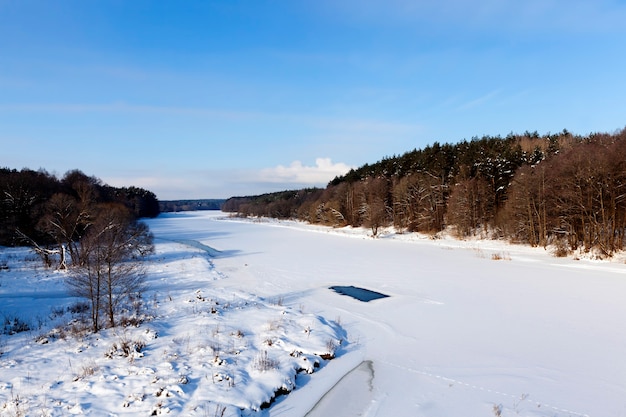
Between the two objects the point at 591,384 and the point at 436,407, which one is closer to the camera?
the point at 436,407

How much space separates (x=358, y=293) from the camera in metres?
16.4

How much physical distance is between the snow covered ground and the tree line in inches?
53.3

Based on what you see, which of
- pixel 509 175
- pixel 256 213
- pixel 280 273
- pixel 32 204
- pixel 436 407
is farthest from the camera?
pixel 256 213

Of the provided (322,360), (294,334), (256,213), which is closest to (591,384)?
(322,360)

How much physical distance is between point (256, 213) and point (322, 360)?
125m

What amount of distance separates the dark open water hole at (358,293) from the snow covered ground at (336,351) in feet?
2.17

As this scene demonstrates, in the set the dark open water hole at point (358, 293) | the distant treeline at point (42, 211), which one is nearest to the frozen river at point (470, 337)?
the dark open water hole at point (358, 293)

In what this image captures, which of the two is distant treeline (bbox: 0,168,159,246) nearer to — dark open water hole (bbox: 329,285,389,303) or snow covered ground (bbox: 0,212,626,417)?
snow covered ground (bbox: 0,212,626,417)

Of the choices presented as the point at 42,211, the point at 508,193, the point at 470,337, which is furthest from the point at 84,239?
the point at 508,193

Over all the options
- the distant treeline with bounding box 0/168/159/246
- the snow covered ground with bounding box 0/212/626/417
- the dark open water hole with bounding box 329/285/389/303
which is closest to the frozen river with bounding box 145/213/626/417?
the snow covered ground with bounding box 0/212/626/417

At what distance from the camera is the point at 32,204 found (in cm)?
3828

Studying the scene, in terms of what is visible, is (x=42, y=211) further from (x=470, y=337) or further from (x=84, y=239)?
(x=470, y=337)

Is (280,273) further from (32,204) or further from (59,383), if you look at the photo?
(32,204)

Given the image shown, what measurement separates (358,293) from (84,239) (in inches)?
515
